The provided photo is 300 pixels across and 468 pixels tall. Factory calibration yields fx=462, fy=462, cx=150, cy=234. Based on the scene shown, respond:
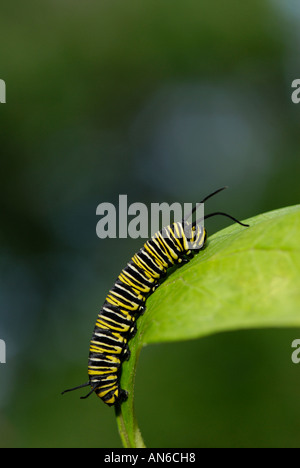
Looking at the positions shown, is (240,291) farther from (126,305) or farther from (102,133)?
(102,133)

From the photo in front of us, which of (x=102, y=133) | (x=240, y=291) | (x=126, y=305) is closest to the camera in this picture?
(x=240, y=291)

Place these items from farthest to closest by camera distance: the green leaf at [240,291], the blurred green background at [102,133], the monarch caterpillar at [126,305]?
the blurred green background at [102,133] → the monarch caterpillar at [126,305] → the green leaf at [240,291]

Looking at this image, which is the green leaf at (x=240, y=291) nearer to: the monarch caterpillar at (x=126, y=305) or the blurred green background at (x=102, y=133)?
the monarch caterpillar at (x=126, y=305)

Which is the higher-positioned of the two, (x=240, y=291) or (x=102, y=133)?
(x=102, y=133)

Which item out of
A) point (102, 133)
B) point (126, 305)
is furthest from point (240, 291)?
point (102, 133)

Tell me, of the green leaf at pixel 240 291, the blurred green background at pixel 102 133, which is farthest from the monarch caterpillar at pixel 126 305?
the blurred green background at pixel 102 133
